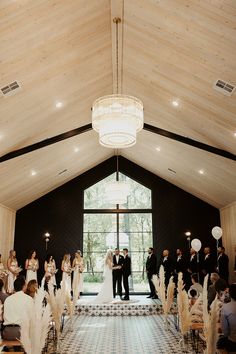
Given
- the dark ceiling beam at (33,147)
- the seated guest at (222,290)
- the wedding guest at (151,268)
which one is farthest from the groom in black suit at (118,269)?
the seated guest at (222,290)

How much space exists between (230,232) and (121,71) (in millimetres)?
7192

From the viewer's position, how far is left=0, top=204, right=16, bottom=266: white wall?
440 inches

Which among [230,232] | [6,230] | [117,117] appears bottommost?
[230,232]

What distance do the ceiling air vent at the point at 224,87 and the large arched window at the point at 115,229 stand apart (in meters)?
7.80

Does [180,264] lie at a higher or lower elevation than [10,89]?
lower

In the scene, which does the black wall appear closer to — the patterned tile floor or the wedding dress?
the wedding dress

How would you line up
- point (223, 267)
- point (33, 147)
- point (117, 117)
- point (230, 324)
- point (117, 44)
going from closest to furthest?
point (230, 324), point (117, 117), point (117, 44), point (33, 147), point (223, 267)

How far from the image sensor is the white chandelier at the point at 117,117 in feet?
14.6

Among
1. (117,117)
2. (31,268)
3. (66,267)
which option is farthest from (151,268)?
(117,117)

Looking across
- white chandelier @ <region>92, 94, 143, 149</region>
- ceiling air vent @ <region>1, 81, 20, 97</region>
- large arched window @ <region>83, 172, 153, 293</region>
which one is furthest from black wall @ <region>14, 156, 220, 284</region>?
white chandelier @ <region>92, 94, 143, 149</region>

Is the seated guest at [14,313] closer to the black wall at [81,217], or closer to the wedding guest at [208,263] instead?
the wedding guest at [208,263]

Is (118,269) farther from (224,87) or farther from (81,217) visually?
(224,87)

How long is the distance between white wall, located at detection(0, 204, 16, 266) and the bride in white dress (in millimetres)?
3580

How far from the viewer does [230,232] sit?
11594 millimetres
